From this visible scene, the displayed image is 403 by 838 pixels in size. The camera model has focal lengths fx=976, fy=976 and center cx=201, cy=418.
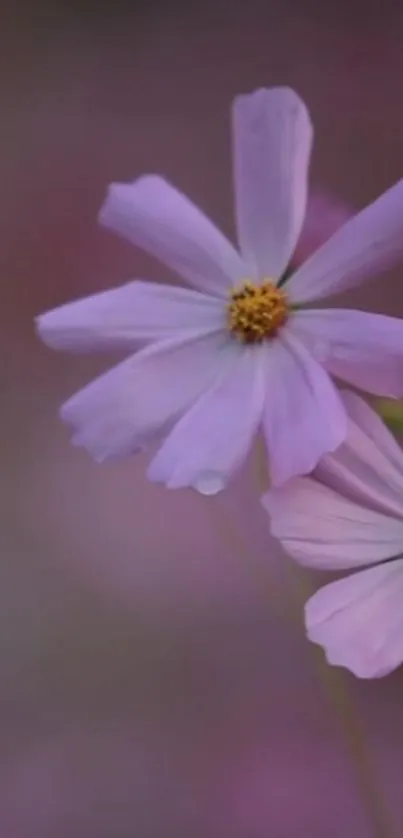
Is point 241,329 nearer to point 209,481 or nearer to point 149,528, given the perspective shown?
point 209,481

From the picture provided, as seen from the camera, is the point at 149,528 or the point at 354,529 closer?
the point at 354,529

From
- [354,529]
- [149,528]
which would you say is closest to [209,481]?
[354,529]

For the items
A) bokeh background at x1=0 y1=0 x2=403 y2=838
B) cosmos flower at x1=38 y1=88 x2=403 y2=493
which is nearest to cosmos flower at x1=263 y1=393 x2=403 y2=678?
cosmos flower at x1=38 y1=88 x2=403 y2=493

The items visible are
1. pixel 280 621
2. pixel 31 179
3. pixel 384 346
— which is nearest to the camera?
pixel 384 346

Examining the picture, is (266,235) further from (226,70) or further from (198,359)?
(226,70)

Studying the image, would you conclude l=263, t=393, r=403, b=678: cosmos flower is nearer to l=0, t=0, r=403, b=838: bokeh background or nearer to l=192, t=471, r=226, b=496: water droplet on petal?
l=192, t=471, r=226, b=496: water droplet on petal

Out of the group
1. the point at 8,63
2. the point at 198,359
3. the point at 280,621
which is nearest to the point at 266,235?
the point at 198,359
